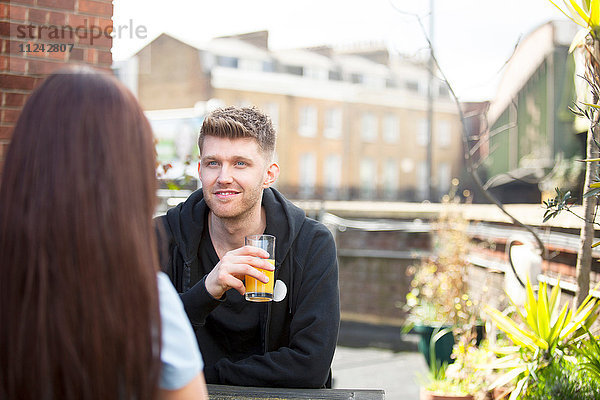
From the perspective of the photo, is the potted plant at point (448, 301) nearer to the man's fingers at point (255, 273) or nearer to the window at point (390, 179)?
the man's fingers at point (255, 273)

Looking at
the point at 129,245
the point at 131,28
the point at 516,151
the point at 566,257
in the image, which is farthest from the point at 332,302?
the point at 516,151

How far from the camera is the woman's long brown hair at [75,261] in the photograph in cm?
101

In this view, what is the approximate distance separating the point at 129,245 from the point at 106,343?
0.53 ft

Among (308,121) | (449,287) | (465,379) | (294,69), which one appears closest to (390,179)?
(308,121)

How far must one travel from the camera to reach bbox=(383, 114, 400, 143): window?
117 ft

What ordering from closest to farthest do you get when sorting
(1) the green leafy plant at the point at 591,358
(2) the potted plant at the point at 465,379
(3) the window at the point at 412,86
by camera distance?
(1) the green leafy plant at the point at 591,358
(2) the potted plant at the point at 465,379
(3) the window at the point at 412,86

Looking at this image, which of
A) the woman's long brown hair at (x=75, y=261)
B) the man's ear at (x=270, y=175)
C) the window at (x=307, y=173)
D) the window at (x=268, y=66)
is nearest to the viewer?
the woman's long brown hair at (x=75, y=261)

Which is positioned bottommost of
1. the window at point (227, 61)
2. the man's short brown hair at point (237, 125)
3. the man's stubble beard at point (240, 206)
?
the man's stubble beard at point (240, 206)

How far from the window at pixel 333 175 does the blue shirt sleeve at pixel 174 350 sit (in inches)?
1283

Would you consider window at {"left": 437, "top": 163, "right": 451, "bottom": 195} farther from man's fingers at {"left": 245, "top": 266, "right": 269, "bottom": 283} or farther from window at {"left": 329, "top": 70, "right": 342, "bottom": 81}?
man's fingers at {"left": 245, "top": 266, "right": 269, "bottom": 283}

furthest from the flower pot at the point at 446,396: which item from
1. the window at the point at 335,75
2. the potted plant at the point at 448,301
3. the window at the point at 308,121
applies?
the window at the point at 335,75

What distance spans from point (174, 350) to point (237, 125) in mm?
1405

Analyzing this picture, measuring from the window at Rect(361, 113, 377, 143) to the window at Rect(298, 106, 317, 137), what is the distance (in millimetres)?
3030

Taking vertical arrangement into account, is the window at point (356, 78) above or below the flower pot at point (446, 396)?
above
